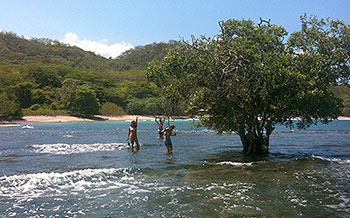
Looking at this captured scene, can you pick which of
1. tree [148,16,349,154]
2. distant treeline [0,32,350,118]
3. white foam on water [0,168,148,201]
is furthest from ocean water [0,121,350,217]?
distant treeline [0,32,350,118]

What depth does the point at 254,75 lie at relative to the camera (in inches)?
585

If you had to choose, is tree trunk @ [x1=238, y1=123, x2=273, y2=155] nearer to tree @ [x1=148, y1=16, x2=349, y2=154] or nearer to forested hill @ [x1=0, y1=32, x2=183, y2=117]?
tree @ [x1=148, y1=16, x2=349, y2=154]

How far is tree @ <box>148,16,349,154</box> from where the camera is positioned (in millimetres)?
14992

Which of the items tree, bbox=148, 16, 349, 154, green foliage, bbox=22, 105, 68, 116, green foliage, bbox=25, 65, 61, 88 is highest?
green foliage, bbox=25, 65, 61, 88

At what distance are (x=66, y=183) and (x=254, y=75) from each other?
941cm

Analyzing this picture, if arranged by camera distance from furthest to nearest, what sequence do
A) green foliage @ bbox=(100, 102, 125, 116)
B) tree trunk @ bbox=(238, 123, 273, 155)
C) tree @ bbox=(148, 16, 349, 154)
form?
green foliage @ bbox=(100, 102, 125, 116), tree trunk @ bbox=(238, 123, 273, 155), tree @ bbox=(148, 16, 349, 154)

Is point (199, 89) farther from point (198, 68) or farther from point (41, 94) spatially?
point (41, 94)

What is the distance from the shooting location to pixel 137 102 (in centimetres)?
10994

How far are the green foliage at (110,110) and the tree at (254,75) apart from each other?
87.9 metres

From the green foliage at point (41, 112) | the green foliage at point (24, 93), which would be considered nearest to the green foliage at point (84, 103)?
the green foliage at point (41, 112)

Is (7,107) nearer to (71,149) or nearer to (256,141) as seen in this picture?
(71,149)

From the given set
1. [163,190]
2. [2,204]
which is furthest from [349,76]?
[2,204]

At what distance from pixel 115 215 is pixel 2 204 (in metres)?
3.62

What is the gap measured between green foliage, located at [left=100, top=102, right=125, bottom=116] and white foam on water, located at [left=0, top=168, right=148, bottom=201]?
91.0 meters
